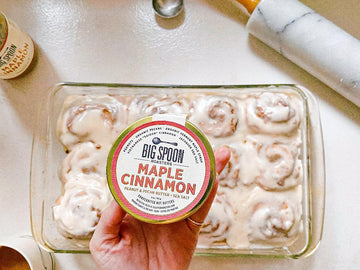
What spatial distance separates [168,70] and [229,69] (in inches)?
6.3

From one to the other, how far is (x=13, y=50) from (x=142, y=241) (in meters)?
0.56

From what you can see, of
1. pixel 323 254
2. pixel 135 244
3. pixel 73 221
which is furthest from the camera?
pixel 323 254

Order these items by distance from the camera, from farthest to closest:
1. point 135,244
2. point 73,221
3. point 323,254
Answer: point 323,254 → point 73,221 → point 135,244

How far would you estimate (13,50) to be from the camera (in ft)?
3.43

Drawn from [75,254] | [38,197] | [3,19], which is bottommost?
[75,254]

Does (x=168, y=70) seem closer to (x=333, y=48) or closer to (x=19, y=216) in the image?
(x=333, y=48)

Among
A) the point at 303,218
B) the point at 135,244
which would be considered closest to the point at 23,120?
the point at 135,244

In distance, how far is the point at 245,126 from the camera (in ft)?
3.32

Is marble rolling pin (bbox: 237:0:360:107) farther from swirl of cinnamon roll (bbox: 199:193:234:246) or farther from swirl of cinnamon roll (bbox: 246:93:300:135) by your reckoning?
swirl of cinnamon roll (bbox: 199:193:234:246)

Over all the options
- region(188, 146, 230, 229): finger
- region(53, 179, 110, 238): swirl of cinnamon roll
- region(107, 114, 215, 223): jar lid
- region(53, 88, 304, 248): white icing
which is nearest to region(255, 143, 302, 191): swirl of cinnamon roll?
region(53, 88, 304, 248): white icing

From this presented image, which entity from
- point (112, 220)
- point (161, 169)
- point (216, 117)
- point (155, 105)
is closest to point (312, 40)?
point (216, 117)

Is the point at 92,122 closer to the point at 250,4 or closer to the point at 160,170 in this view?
the point at 160,170

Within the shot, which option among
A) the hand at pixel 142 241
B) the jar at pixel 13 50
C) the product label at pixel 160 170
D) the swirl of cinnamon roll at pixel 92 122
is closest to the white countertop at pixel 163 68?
the jar at pixel 13 50

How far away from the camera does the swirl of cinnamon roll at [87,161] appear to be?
101cm
